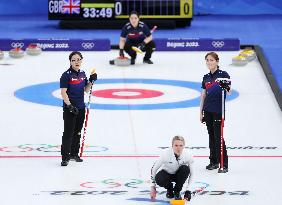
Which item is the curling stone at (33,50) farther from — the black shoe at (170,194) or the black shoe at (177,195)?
the black shoe at (177,195)

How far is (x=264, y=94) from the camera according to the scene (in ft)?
71.4

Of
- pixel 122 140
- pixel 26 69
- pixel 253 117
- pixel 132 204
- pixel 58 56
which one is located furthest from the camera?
pixel 58 56

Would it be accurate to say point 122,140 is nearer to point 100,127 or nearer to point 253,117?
point 100,127

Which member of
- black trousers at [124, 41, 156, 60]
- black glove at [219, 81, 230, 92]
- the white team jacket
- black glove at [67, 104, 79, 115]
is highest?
black glove at [219, 81, 230, 92]

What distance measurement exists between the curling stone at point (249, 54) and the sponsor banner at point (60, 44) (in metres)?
3.73

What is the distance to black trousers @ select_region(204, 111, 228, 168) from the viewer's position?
49.7 feet

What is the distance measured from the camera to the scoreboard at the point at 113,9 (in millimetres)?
29953

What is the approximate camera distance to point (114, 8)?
3020 cm

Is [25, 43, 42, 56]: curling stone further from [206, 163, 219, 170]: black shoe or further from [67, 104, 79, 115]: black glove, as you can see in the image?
[206, 163, 219, 170]: black shoe

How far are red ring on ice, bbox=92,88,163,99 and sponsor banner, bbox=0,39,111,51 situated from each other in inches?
208

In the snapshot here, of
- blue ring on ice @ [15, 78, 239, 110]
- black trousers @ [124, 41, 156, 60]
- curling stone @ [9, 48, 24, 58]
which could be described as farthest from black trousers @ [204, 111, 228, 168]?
curling stone @ [9, 48, 24, 58]

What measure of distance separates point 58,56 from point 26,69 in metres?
1.95

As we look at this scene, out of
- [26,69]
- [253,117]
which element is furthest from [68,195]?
[26,69]

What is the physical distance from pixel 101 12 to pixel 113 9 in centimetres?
37
